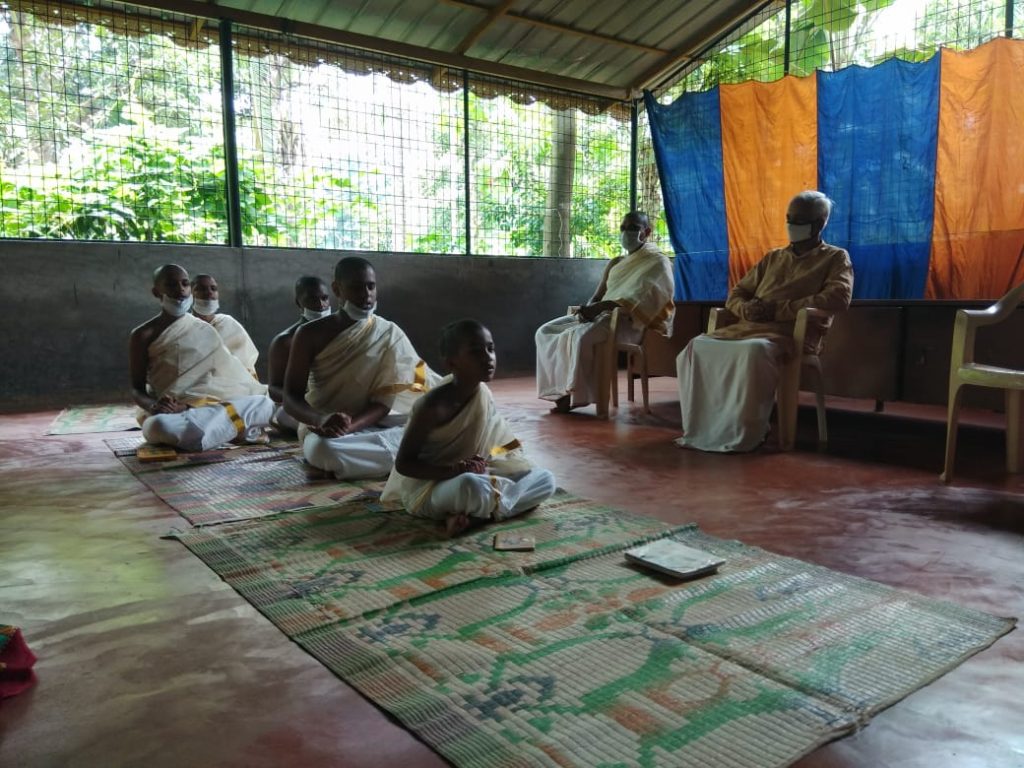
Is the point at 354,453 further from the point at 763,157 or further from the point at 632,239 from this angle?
the point at 763,157

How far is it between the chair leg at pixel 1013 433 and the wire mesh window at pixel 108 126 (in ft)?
21.3

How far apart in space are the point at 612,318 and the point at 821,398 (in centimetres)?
169

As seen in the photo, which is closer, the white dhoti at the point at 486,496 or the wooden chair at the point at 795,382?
the white dhoti at the point at 486,496

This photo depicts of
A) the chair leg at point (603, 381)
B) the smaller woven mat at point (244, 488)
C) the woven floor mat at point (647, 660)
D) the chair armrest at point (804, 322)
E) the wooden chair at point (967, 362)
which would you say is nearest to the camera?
the woven floor mat at point (647, 660)

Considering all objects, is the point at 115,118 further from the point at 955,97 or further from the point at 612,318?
the point at 955,97

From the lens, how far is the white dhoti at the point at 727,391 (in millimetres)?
4086

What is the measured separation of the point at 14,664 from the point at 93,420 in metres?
4.47

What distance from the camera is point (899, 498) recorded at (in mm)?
3098

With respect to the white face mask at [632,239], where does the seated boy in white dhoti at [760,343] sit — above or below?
below

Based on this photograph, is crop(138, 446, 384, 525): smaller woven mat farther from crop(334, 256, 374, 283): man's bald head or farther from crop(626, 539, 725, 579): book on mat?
crop(626, 539, 725, 579): book on mat

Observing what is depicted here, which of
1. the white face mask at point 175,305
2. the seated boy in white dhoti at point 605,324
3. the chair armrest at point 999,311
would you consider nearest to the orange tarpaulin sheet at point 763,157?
the seated boy in white dhoti at point 605,324

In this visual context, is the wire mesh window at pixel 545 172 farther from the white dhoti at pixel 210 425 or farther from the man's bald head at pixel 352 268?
the man's bald head at pixel 352 268

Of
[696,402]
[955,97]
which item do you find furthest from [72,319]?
[955,97]

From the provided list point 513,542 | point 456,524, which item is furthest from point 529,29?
point 513,542
